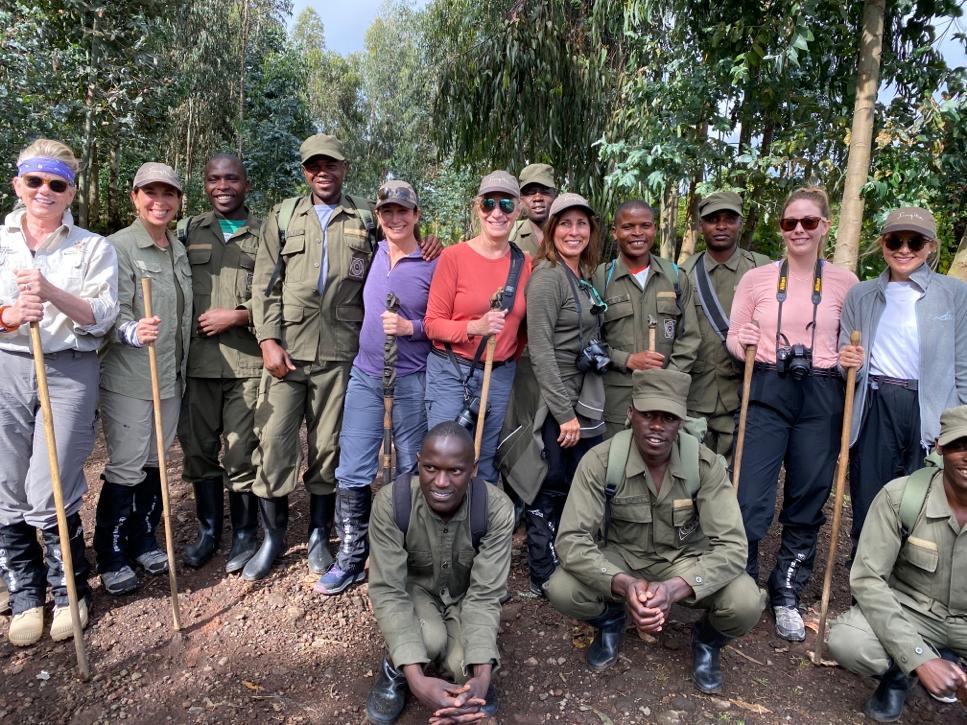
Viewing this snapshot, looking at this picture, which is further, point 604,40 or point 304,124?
point 304,124

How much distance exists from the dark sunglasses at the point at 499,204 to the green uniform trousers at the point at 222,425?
1.78 m

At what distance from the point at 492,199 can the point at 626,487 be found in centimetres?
168

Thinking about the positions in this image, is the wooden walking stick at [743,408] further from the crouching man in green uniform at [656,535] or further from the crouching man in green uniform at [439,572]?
the crouching man in green uniform at [439,572]

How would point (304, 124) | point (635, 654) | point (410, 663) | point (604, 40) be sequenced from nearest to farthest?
point (410, 663) < point (635, 654) < point (604, 40) < point (304, 124)

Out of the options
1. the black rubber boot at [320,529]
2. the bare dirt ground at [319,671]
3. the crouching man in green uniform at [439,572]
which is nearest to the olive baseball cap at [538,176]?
the crouching man in green uniform at [439,572]

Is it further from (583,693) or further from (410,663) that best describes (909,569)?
(410,663)

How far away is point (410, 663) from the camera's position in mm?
2973

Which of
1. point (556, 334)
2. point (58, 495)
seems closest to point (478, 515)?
point (556, 334)

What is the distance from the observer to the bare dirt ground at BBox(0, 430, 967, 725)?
3242mm

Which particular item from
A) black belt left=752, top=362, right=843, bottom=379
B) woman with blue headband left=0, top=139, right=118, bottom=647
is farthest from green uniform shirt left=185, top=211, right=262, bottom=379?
black belt left=752, top=362, right=843, bottom=379

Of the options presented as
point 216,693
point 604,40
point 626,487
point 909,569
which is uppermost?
point 604,40

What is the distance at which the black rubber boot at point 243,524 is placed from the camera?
445cm

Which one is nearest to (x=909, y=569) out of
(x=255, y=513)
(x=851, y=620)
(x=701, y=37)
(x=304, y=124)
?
(x=851, y=620)

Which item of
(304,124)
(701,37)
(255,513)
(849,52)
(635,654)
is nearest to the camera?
(635,654)
